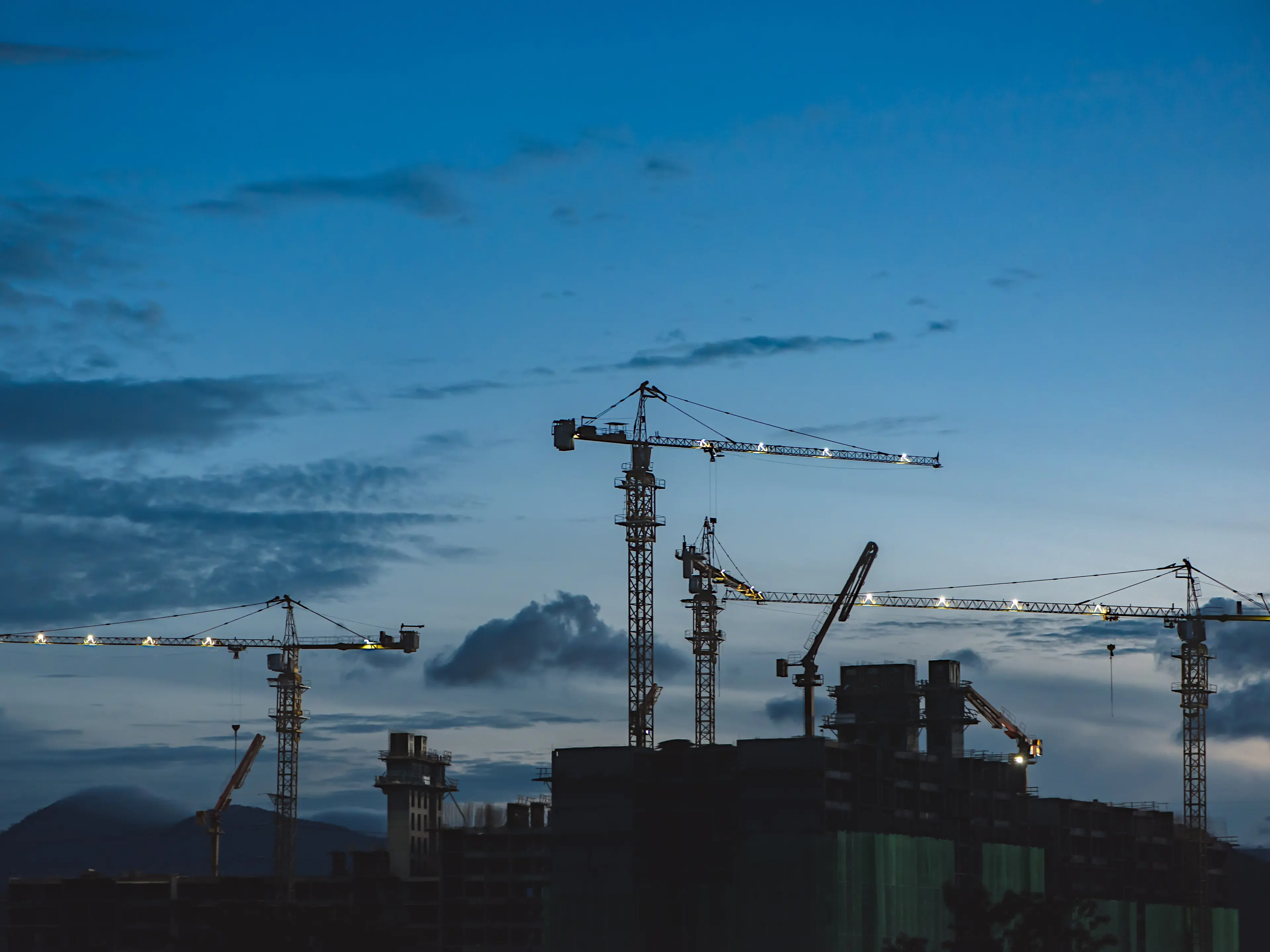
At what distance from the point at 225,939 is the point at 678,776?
58.0 metres

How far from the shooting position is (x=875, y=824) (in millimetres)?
187625

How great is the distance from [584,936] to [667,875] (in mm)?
10185

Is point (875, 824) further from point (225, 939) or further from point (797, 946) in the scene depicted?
point (225, 939)

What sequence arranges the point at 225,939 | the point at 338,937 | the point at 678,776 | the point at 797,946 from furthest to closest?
the point at 678,776
the point at 797,946
the point at 225,939
the point at 338,937

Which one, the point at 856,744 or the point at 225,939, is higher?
the point at 856,744

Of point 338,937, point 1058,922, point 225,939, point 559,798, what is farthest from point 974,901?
point 559,798

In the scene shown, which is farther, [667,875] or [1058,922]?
[667,875]

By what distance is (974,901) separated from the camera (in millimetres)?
126625

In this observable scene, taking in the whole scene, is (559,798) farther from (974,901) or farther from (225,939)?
(974,901)

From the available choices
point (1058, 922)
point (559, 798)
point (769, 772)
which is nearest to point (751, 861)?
point (769, 772)

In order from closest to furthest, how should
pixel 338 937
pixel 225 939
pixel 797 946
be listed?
pixel 338 937 < pixel 225 939 < pixel 797 946

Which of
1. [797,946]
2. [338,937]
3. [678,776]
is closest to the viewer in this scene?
[338,937]

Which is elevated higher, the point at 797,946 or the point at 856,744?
the point at 856,744

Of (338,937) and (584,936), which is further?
(584,936)
